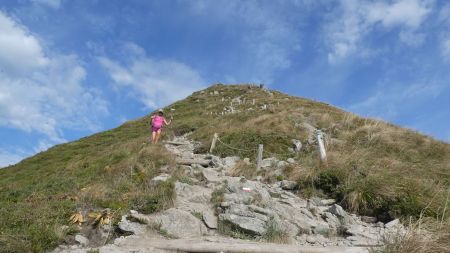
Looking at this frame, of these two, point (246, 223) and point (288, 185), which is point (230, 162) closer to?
point (288, 185)

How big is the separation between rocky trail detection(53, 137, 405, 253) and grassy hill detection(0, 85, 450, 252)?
466 millimetres

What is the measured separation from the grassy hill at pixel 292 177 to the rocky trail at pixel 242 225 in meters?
0.47

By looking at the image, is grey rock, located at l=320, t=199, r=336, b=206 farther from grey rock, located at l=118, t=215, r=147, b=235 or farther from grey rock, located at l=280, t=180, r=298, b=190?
grey rock, located at l=118, t=215, r=147, b=235

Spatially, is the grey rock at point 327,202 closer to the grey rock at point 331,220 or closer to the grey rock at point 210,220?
the grey rock at point 331,220

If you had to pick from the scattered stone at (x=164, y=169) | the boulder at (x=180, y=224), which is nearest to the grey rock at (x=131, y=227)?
the boulder at (x=180, y=224)

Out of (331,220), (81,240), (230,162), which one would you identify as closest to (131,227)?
(81,240)

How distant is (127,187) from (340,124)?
13246 millimetres

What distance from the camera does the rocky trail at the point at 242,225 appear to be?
272 inches

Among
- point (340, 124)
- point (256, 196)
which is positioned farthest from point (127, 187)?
point (340, 124)

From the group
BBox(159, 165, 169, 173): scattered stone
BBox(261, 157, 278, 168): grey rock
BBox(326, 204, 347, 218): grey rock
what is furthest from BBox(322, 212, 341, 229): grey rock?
BBox(159, 165, 169, 173): scattered stone

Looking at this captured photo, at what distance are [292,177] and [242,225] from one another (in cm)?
435

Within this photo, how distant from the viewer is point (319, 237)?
833 centimetres

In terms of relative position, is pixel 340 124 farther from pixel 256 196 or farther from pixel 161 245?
pixel 161 245

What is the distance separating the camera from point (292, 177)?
1205cm
